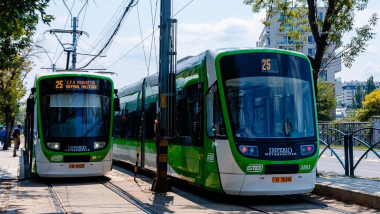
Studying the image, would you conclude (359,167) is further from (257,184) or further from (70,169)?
(257,184)

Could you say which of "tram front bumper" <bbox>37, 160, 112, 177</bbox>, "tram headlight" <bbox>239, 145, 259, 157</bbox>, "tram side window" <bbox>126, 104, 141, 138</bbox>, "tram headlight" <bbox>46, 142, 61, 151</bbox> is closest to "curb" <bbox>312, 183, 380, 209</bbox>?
"tram headlight" <bbox>239, 145, 259, 157</bbox>

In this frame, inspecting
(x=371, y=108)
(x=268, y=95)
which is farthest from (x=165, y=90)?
(x=371, y=108)

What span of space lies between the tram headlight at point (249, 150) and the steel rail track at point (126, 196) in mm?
2087

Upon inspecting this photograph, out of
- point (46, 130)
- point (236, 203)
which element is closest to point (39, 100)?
point (46, 130)

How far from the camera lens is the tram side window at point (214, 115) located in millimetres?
10432

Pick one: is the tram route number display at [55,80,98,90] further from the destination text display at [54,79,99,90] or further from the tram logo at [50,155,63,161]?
the tram logo at [50,155,63,161]

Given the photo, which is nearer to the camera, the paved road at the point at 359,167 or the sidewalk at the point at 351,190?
the sidewalk at the point at 351,190

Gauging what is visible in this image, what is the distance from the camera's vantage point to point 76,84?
15102mm

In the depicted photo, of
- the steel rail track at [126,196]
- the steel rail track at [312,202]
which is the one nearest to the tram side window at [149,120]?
the steel rail track at [126,196]

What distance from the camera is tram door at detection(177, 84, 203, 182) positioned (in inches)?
448

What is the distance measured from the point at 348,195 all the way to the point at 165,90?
498 centimetres

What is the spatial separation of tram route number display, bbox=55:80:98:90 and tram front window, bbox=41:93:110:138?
21 centimetres

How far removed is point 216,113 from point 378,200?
11.5ft

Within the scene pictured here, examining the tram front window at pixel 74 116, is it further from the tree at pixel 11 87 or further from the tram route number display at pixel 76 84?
the tree at pixel 11 87
